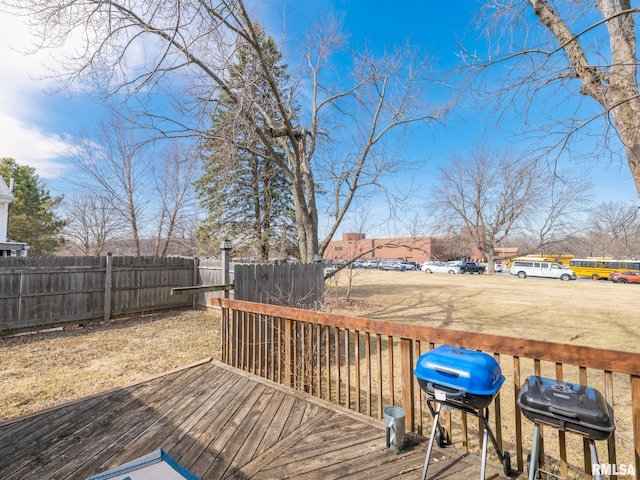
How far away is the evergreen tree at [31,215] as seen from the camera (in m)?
15.3

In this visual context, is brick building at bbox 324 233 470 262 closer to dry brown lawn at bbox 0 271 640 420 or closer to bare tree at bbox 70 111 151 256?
dry brown lawn at bbox 0 271 640 420

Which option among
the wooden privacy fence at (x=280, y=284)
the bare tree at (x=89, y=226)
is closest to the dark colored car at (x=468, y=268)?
the wooden privacy fence at (x=280, y=284)

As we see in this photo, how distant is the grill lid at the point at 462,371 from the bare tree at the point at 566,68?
3.14m

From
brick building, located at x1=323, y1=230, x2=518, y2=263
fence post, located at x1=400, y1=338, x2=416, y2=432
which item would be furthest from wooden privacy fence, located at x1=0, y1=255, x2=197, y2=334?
fence post, located at x1=400, y1=338, x2=416, y2=432

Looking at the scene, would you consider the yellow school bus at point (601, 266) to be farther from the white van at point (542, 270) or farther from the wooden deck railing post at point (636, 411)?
the wooden deck railing post at point (636, 411)

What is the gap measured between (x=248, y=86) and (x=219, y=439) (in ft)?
16.7

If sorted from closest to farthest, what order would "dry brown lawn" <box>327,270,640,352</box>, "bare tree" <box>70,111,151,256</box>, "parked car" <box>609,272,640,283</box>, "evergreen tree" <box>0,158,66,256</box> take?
"dry brown lawn" <box>327,270,640,352</box>
"bare tree" <box>70,111,151,256</box>
"evergreen tree" <box>0,158,66,256</box>
"parked car" <box>609,272,640,283</box>

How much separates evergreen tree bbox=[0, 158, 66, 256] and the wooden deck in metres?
17.7

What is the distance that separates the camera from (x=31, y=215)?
15.9 metres

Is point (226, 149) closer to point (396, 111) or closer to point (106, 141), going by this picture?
point (396, 111)

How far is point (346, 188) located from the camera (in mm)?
8508

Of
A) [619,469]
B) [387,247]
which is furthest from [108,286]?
[619,469]

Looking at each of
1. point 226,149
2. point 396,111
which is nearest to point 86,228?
point 226,149

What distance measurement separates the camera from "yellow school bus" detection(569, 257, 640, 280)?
929 inches
